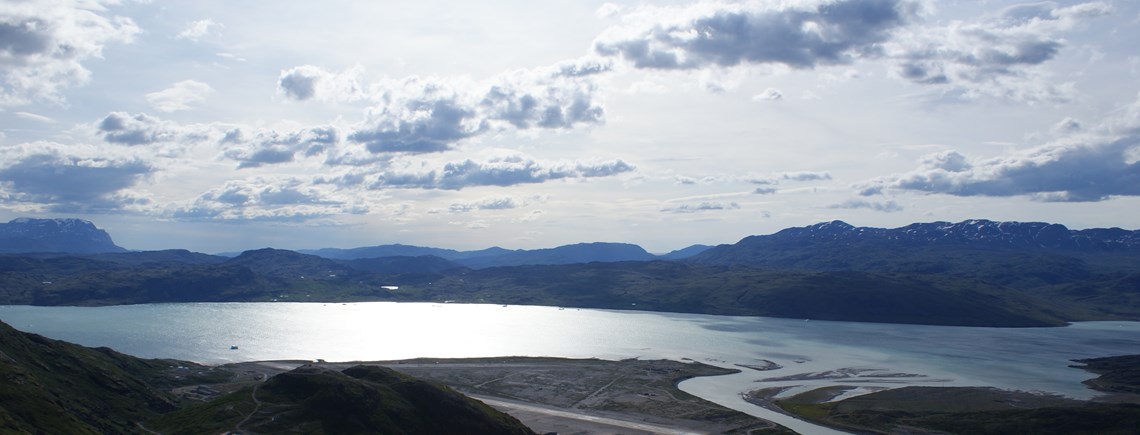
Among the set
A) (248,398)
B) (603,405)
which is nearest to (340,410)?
(248,398)

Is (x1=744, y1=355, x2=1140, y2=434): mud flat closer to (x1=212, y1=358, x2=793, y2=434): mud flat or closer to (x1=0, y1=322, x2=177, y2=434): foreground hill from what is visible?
(x1=212, y1=358, x2=793, y2=434): mud flat

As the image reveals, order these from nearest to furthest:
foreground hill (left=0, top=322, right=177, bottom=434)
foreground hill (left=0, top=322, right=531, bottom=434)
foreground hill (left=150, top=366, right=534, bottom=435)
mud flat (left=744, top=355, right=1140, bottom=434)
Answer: foreground hill (left=0, top=322, right=177, bottom=434) → foreground hill (left=0, top=322, right=531, bottom=434) → foreground hill (left=150, top=366, right=534, bottom=435) → mud flat (left=744, top=355, right=1140, bottom=434)

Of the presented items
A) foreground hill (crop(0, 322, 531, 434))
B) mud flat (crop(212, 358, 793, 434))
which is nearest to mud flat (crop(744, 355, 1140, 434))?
mud flat (crop(212, 358, 793, 434))

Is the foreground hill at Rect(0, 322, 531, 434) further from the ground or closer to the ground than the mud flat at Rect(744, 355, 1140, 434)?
further from the ground

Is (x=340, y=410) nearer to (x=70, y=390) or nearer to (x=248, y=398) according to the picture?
(x=248, y=398)

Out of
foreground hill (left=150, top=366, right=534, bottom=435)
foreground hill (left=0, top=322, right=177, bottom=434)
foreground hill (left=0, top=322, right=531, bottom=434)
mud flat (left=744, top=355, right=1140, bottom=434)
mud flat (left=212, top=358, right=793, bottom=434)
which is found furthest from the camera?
mud flat (left=212, top=358, right=793, bottom=434)

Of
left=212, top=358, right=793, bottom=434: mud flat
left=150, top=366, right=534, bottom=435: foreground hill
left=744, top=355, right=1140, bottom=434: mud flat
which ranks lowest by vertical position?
left=212, top=358, right=793, bottom=434: mud flat

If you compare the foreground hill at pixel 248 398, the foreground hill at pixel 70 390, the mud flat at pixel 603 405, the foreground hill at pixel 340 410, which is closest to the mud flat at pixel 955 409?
the mud flat at pixel 603 405

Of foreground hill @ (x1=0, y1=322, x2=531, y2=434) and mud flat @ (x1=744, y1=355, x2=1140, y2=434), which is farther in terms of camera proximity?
mud flat @ (x1=744, y1=355, x2=1140, y2=434)
